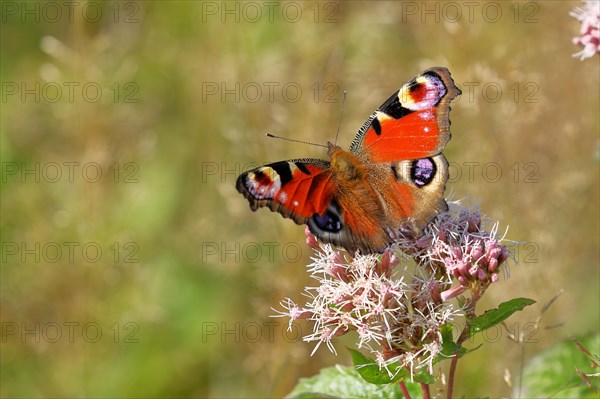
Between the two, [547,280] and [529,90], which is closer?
[547,280]

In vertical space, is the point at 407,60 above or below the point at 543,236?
above

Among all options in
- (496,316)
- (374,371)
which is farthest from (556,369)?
(374,371)

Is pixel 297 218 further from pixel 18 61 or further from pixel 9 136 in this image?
pixel 18 61

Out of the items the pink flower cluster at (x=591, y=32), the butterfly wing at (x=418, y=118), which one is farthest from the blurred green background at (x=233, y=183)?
the butterfly wing at (x=418, y=118)

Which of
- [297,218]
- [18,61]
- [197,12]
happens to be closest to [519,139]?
[297,218]

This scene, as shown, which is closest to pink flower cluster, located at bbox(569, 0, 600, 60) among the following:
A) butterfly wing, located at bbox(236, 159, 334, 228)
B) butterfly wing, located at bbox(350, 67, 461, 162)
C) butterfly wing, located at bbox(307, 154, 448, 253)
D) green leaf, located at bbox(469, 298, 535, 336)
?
butterfly wing, located at bbox(350, 67, 461, 162)

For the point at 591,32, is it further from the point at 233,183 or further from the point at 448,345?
the point at 233,183

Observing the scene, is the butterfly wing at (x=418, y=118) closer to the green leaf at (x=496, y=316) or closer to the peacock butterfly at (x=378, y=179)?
the peacock butterfly at (x=378, y=179)
